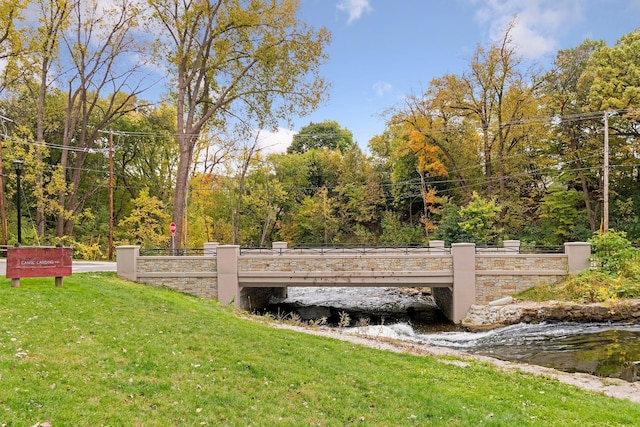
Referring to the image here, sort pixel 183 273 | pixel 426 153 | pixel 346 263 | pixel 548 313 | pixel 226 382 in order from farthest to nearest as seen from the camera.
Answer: pixel 426 153, pixel 183 273, pixel 346 263, pixel 548 313, pixel 226 382

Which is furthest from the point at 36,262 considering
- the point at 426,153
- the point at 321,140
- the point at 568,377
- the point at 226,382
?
the point at 321,140

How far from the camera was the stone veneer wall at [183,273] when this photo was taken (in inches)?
730

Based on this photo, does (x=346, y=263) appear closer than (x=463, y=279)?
No

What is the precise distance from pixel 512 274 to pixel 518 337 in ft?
12.4

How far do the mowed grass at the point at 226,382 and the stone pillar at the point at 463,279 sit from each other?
8209 mm

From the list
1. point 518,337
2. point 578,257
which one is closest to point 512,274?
point 578,257

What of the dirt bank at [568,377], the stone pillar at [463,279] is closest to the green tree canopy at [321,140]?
the stone pillar at [463,279]

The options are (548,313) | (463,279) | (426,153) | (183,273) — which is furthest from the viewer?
(426,153)

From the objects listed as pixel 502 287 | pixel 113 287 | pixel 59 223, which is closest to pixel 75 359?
pixel 113 287

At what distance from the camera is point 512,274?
17766mm

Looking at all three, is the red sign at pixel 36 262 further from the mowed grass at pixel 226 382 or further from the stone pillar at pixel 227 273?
the stone pillar at pixel 227 273

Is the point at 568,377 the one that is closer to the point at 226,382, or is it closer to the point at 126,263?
the point at 226,382

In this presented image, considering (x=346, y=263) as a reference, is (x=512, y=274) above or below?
below

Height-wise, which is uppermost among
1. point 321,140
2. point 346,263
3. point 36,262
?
point 321,140
